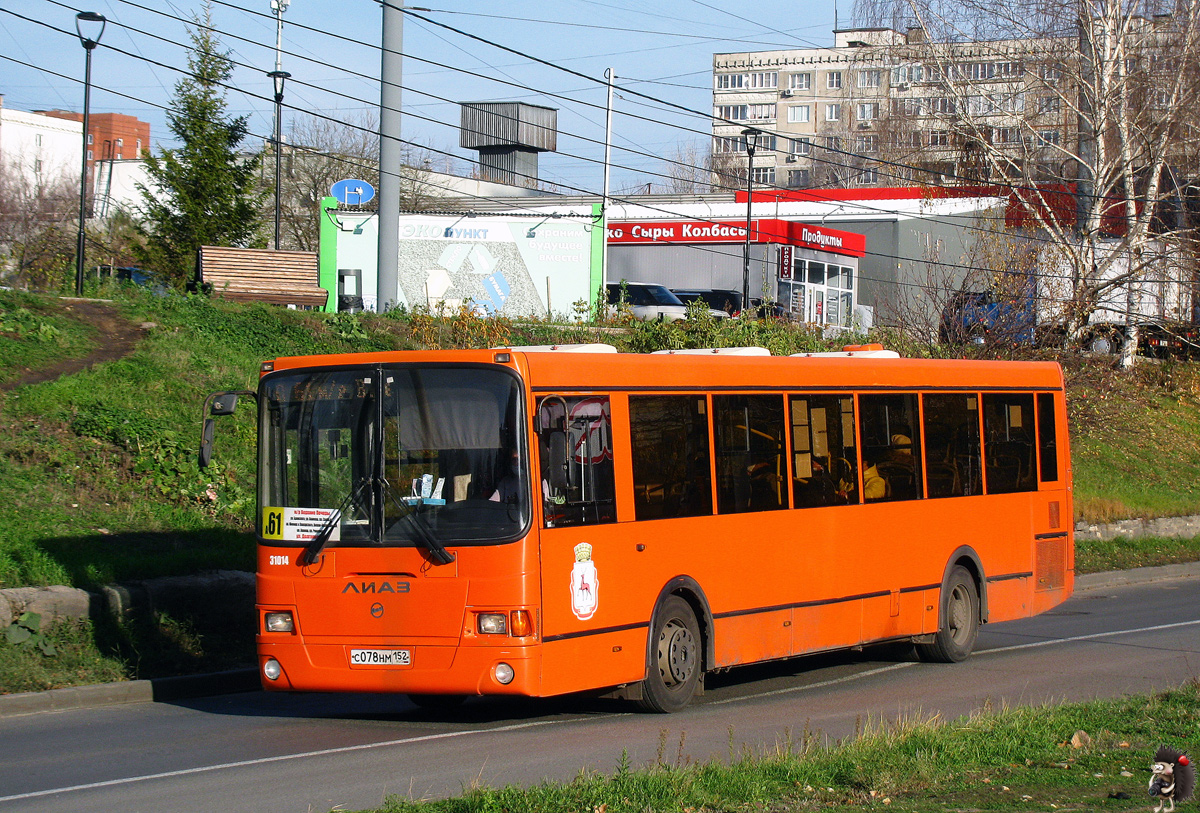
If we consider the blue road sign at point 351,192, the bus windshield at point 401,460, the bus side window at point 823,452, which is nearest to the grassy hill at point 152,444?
the bus windshield at point 401,460

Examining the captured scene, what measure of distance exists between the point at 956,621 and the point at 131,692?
790 cm

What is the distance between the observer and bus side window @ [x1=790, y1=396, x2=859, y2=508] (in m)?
11.4

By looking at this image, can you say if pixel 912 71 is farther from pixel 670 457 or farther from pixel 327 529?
pixel 327 529

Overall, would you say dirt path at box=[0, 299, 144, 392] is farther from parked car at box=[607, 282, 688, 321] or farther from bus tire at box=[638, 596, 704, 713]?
parked car at box=[607, 282, 688, 321]

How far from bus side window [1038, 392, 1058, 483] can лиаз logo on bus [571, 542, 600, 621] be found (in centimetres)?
740

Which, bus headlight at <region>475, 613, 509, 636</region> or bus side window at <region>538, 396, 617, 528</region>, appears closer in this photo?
bus headlight at <region>475, 613, 509, 636</region>

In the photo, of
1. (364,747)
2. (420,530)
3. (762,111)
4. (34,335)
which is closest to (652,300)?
(34,335)

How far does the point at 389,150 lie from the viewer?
26.2 m

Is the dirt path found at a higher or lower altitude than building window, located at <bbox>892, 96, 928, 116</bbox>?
lower

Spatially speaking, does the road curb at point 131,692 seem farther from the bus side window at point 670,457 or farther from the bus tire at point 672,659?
the bus side window at point 670,457

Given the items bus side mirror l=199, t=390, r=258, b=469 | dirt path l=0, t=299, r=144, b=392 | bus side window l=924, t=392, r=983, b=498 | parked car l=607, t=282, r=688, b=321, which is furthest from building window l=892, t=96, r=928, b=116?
bus side mirror l=199, t=390, r=258, b=469

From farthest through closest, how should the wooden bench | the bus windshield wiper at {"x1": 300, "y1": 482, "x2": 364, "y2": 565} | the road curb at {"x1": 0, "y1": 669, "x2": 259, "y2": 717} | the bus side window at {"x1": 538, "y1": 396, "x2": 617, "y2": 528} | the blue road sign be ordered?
the blue road sign → the wooden bench → the road curb at {"x1": 0, "y1": 669, "x2": 259, "y2": 717} → the bus windshield wiper at {"x1": 300, "y1": 482, "x2": 364, "y2": 565} → the bus side window at {"x1": 538, "y1": 396, "x2": 617, "y2": 528}

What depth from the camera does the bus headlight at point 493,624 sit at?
28.4ft

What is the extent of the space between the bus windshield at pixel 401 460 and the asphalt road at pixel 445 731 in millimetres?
1432
